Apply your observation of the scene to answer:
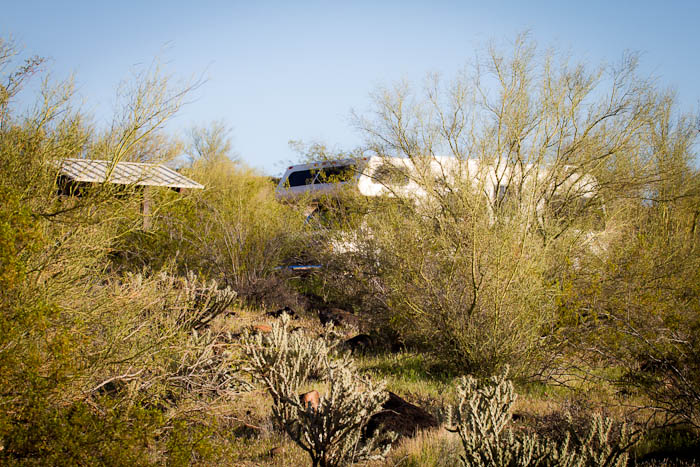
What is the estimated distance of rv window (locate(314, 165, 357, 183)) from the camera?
1247 cm

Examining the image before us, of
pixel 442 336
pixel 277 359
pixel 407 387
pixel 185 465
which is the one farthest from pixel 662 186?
pixel 185 465

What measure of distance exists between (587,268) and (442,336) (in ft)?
8.83

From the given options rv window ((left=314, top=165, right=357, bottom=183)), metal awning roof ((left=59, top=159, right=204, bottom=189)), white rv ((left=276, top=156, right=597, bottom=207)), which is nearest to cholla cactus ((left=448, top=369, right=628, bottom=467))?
metal awning roof ((left=59, top=159, right=204, bottom=189))

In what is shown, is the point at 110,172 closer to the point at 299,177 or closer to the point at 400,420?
the point at 400,420

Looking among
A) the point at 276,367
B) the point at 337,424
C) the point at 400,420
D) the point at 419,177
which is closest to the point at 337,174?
the point at 419,177

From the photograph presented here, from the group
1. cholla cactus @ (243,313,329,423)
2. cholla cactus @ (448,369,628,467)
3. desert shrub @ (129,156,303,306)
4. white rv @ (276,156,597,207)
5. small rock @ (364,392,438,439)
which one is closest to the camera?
cholla cactus @ (448,369,628,467)

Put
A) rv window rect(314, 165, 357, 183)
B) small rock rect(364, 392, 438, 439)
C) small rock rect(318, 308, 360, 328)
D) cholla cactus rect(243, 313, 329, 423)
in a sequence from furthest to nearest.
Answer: rv window rect(314, 165, 357, 183) → small rock rect(318, 308, 360, 328) → small rock rect(364, 392, 438, 439) → cholla cactus rect(243, 313, 329, 423)

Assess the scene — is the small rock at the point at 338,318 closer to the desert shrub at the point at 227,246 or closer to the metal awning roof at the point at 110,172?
the desert shrub at the point at 227,246

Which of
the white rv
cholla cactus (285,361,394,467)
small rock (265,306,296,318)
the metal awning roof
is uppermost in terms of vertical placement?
the white rv

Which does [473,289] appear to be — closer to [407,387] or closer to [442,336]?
[442,336]

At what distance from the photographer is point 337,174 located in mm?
13469

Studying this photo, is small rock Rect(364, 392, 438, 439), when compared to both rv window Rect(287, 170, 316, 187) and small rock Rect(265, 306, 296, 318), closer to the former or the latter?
small rock Rect(265, 306, 296, 318)

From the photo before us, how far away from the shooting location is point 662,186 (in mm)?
12109

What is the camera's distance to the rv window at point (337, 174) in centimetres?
1247
